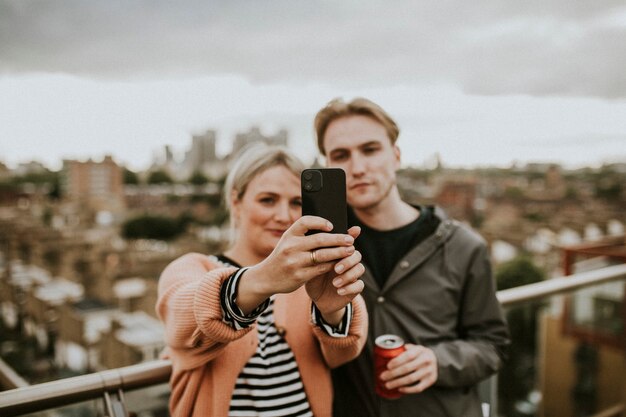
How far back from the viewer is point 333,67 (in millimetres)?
26156

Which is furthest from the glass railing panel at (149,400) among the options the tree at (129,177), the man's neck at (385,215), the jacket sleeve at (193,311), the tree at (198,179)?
the tree at (129,177)

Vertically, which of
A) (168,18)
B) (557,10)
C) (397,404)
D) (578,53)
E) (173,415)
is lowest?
(397,404)

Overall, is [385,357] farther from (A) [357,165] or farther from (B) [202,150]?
(B) [202,150]

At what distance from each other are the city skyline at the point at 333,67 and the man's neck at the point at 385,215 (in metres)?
0.25

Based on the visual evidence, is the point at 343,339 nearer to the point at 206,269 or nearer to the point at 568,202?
the point at 206,269

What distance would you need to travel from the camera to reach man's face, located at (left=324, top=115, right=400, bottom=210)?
1649mm

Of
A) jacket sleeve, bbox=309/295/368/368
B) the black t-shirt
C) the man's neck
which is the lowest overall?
jacket sleeve, bbox=309/295/368/368

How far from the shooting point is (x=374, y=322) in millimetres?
1530

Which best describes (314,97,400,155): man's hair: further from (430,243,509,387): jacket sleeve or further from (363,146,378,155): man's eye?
(430,243,509,387): jacket sleeve

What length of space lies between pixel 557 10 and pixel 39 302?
43082 millimetres

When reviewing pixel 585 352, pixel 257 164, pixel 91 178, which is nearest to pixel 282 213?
pixel 257 164

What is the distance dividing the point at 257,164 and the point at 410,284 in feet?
2.10

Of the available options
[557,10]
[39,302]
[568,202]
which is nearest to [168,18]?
[39,302]

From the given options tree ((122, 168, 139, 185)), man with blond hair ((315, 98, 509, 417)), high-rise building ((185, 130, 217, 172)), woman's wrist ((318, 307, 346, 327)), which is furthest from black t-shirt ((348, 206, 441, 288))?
tree ((122, 168, 139, 185))
